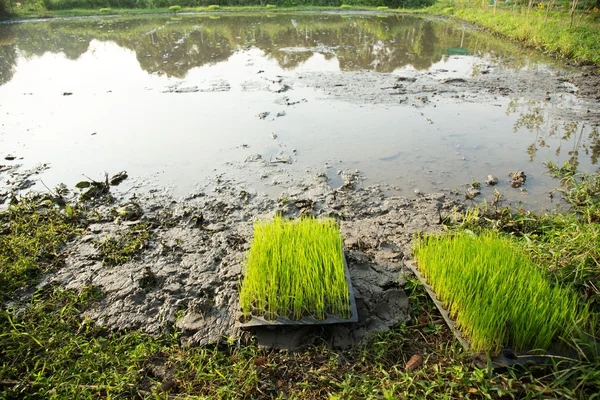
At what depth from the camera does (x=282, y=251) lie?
2.46m

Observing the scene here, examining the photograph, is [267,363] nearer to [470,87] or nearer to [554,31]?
[470,87]

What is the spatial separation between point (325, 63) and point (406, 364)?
8.80 m

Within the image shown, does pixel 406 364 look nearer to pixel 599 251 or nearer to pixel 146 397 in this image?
pixel 146 397

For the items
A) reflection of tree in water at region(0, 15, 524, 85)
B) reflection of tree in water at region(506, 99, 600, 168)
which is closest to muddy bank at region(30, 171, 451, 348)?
reflection of tree in water at region(506, 99, 600, 168)

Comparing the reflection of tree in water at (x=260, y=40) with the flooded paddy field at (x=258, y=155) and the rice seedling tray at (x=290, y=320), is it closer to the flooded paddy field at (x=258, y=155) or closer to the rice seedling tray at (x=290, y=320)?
the flooded paddy field at (x=258, y=155)

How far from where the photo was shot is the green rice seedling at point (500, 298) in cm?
189

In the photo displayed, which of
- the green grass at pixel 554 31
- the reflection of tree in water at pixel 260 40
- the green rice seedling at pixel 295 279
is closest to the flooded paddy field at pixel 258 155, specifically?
the green rice seedling at pixel 295 279

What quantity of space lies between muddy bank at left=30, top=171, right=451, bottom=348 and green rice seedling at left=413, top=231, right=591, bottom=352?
0.36m

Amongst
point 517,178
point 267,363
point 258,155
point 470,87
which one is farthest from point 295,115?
point 267,363

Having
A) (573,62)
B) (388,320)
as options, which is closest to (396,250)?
(388,320)

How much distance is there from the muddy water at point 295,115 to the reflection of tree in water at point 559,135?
0.09ft

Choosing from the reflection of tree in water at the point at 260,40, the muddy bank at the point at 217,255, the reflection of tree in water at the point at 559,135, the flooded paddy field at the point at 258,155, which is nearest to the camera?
the muddy bank at the point at 217,255

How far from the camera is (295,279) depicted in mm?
2316

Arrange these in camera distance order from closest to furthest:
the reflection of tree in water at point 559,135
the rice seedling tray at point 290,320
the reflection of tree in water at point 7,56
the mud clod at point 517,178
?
the rice seedling tray at point 290,320 < the mud clod at point 517,178 < the reflection of tree in water at point 559,135 < the reflection of tree in water at point 7,56
